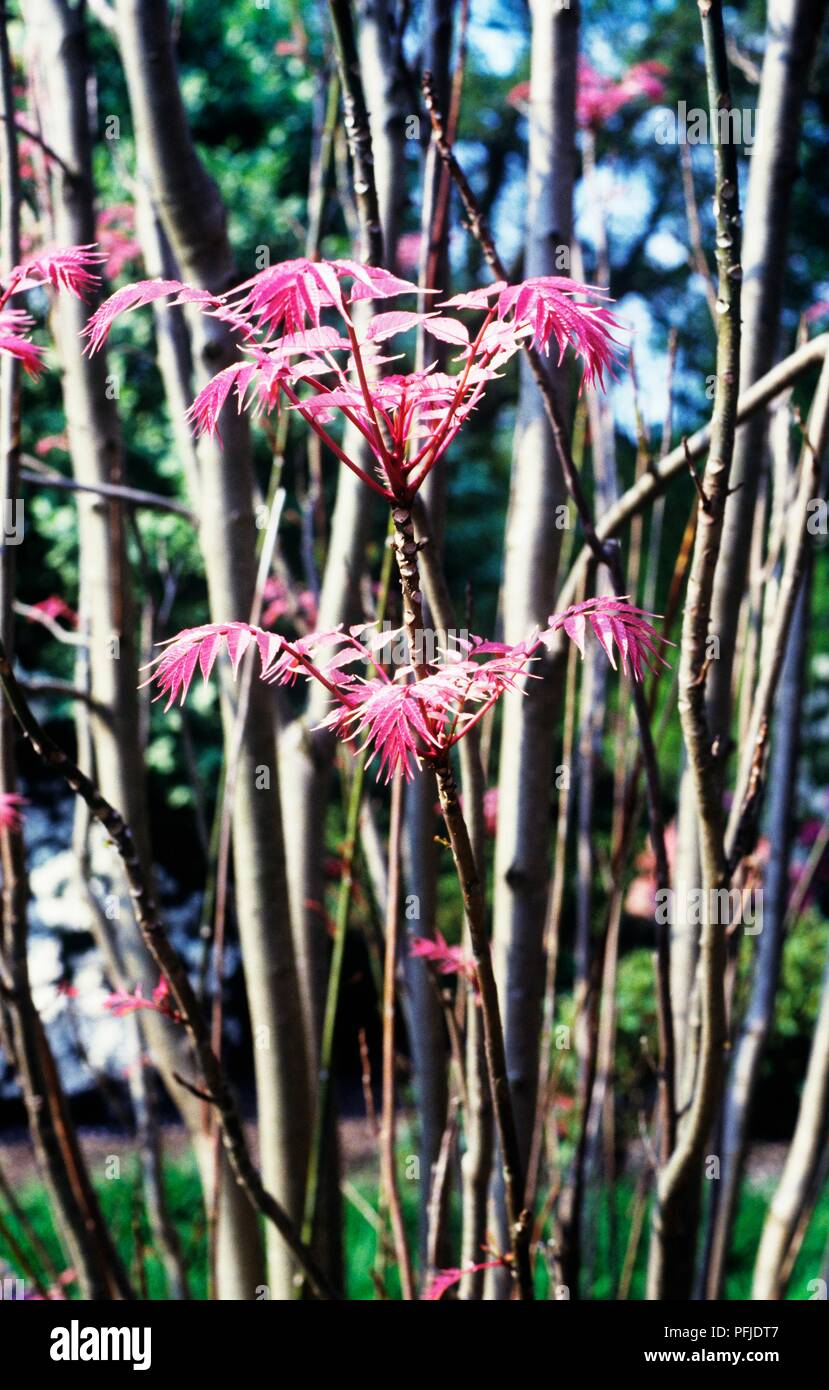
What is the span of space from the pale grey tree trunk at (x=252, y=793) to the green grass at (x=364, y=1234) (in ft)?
4.06

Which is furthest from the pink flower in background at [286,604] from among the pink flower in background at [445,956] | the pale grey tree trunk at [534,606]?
the pink flower in background at [445,956]

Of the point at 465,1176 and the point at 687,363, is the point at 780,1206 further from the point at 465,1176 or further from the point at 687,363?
the point at 687,363

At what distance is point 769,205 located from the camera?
1323mm

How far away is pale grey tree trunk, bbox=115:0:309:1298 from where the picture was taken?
1.51m

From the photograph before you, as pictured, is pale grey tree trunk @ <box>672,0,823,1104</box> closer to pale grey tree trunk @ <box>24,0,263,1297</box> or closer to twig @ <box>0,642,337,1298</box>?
twig @ <box>0,642,337,1298</box>

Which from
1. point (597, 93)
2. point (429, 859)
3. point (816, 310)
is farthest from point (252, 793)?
point (597, 93)

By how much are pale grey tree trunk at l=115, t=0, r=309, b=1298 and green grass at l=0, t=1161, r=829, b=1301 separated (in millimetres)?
1236

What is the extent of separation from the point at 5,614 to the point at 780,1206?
1267 mm

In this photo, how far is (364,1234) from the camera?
334cm

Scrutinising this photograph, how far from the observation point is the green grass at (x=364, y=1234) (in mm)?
2990

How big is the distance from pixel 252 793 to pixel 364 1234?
2.24m

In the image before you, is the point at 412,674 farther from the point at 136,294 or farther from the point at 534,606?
the point at 534,606

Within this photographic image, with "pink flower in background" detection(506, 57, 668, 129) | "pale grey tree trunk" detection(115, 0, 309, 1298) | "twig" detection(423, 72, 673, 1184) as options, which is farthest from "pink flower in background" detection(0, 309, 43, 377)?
"pink flower in background" detection(506, 57, 668, 129)
